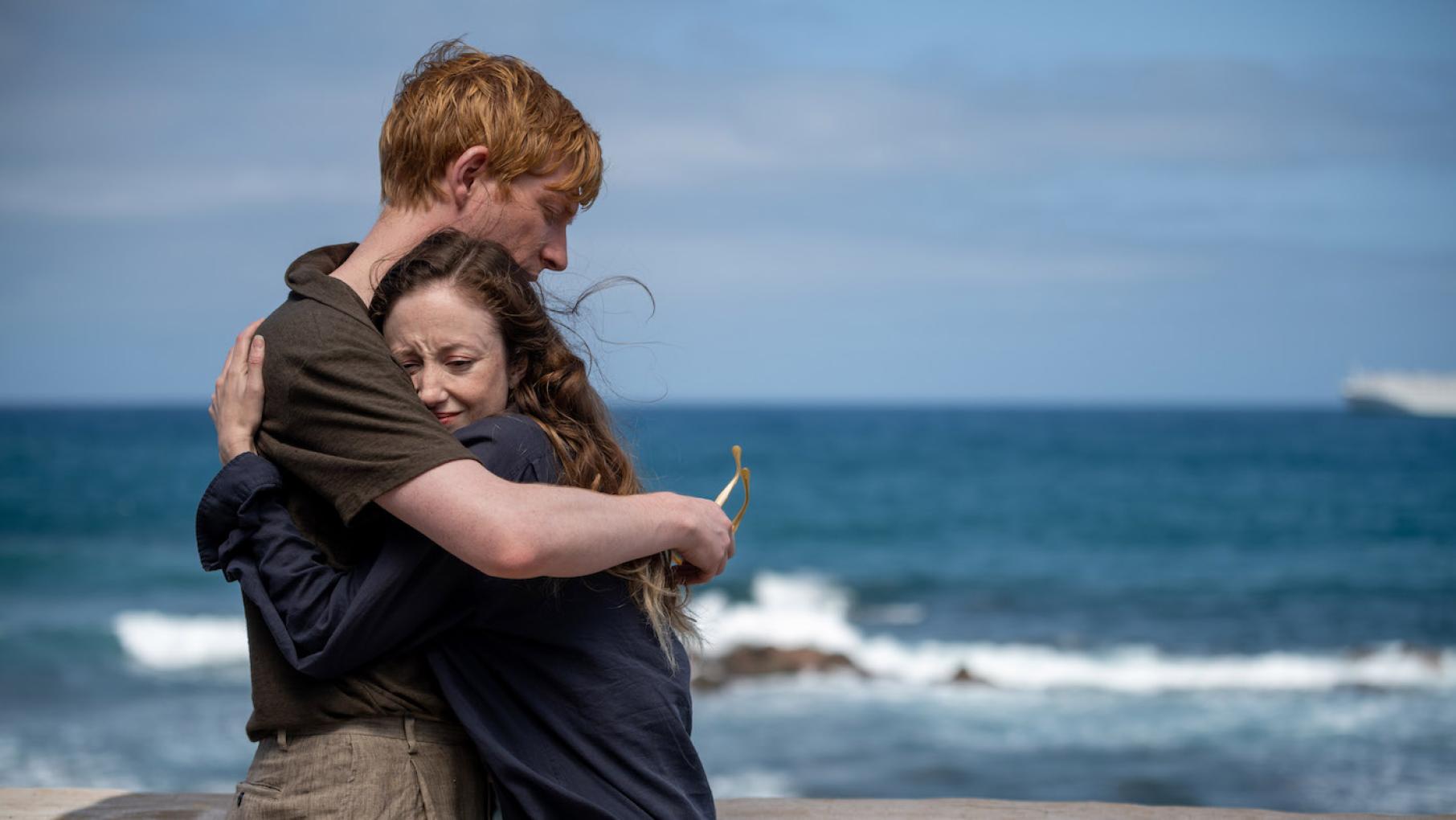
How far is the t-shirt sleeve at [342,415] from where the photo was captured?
1.69 metres

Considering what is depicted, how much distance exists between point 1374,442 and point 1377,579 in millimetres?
22473

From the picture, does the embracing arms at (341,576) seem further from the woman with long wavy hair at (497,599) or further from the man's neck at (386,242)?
the man's neck at (386,242)

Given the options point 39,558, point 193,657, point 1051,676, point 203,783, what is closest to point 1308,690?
point 1051,676

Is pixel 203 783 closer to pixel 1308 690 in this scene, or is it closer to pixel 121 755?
pixel 121 755

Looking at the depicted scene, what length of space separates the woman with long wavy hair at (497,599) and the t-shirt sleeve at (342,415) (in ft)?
0.21

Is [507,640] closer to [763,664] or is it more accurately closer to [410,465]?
[410,465]

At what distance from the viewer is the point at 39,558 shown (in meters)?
17.5

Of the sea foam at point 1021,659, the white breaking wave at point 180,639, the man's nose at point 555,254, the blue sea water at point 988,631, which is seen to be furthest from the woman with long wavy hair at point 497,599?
the white breaking wave at point 180,639

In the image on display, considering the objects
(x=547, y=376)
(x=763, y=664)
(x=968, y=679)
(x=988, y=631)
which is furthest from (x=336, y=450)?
(x=988, y=631)

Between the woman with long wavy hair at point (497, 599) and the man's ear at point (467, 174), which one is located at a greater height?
the man's ear at point (467, 174)

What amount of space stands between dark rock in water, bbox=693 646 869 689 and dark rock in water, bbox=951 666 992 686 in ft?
2.51

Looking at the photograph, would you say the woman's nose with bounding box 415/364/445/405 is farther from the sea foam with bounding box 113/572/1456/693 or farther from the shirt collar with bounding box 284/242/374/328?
the sea foam with bounding box 113/572/1456/693

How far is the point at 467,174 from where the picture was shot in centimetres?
206

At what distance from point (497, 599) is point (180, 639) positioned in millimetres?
11614
